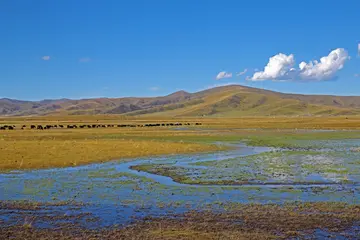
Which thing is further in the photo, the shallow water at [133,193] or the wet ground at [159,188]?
the shallow water at [133,193]

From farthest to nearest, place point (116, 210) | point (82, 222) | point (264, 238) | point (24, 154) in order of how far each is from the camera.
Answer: point (24, 154), point (116, 210), point (82, 222), point (264, 238)

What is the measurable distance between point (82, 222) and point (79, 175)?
11.7 metres

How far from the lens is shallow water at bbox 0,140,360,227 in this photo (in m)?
16.7

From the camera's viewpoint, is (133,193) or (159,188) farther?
(159,188)

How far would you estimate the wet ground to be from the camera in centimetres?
1631

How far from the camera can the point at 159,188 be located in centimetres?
2164

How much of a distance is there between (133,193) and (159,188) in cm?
183

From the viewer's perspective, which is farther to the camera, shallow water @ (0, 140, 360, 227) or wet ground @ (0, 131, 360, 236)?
shallow water @ (0, 140, 360, 227)

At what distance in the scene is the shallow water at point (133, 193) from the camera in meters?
16.7

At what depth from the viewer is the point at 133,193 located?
2025cm

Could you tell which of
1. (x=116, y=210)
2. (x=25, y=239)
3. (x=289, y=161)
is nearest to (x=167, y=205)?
(x=116, y=210)

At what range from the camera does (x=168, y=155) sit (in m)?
38.4

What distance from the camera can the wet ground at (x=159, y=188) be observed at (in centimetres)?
1631

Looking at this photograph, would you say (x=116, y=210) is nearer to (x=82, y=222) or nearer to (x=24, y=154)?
(x=82, y=222)
